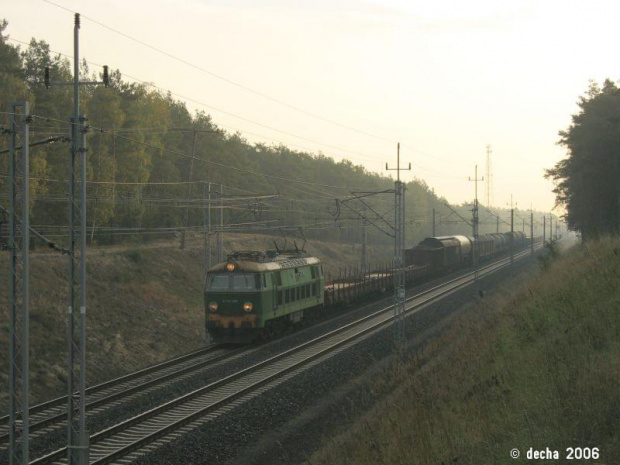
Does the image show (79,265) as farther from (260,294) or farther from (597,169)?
(597,169)

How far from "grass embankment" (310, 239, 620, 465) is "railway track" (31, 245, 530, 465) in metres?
3.69

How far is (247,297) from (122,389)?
284 inches

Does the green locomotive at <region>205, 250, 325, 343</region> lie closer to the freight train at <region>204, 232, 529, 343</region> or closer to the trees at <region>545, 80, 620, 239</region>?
the freight train at <region>204, 232, 529, 343</region>

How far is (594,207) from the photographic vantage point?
50344 mm

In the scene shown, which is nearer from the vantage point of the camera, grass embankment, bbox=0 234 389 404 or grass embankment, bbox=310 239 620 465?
grass embankment, bbox=310 239 620 465

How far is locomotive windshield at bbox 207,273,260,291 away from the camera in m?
27.0

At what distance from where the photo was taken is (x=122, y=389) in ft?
68.0

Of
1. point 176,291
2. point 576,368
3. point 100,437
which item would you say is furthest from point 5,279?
point 576,368

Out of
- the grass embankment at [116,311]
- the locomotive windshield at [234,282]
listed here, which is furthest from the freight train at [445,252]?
the locomotive windshield at [234,282]

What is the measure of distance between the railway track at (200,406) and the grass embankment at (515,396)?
12.1 ft

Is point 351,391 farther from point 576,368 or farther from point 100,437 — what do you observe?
point 576,368

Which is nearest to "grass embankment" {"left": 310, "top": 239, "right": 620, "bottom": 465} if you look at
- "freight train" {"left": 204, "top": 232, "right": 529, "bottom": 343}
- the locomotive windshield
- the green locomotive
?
the green locomotive

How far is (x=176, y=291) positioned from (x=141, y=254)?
3.83 metres

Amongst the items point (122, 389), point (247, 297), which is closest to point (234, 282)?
point (247, 297)
